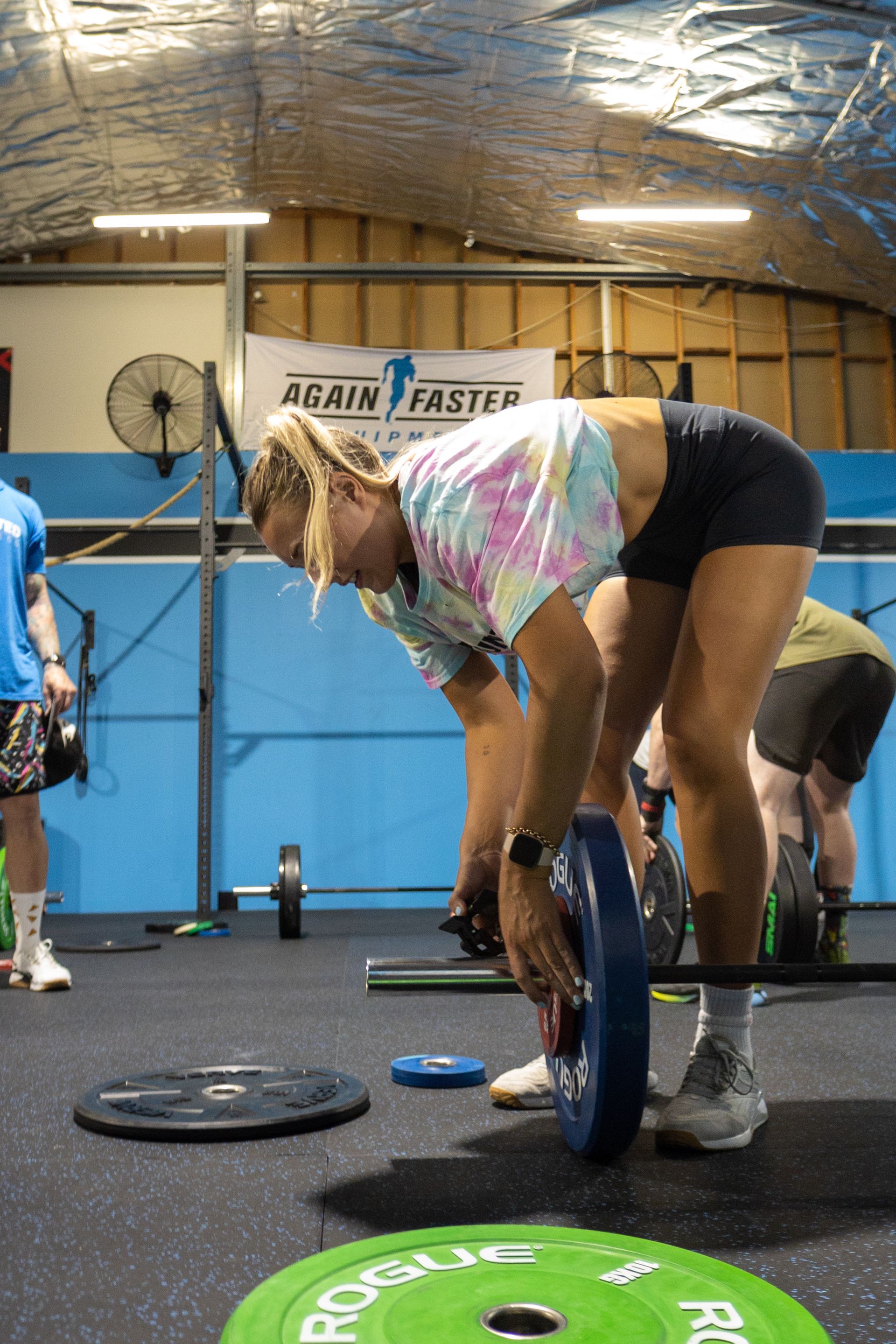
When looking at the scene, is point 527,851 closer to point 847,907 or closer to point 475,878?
point 475,878

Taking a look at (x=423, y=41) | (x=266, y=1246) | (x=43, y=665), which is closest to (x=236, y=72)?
(x=423, y=41)

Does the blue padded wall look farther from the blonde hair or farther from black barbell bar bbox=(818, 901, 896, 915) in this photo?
the blonde hair

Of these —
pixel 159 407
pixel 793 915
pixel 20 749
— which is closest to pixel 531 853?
pixel 793 915

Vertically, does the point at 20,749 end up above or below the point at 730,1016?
above

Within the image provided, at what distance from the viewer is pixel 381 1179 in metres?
1.06

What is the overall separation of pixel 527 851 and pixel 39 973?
6.15ft

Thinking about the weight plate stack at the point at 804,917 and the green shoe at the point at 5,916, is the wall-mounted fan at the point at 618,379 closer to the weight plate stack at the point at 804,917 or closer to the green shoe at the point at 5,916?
the weight plate stack at the point at 804,917

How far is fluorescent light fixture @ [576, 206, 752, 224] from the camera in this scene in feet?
16.8

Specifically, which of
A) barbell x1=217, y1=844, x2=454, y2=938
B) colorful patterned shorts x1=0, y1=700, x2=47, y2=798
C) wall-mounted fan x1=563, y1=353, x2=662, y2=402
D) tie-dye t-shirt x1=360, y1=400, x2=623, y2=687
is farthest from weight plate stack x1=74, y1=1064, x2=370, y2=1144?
wall-mounted fan x1=563, y1=353, x2=662, y2=402

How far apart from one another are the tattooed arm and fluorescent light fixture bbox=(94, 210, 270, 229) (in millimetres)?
2937

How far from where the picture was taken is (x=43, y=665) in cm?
259

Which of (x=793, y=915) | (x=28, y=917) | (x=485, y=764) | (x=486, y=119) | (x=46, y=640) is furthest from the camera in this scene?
(x=486, y=119)

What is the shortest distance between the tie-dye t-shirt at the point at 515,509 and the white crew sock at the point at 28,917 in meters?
1.70

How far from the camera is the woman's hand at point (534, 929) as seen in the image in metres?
1.00
